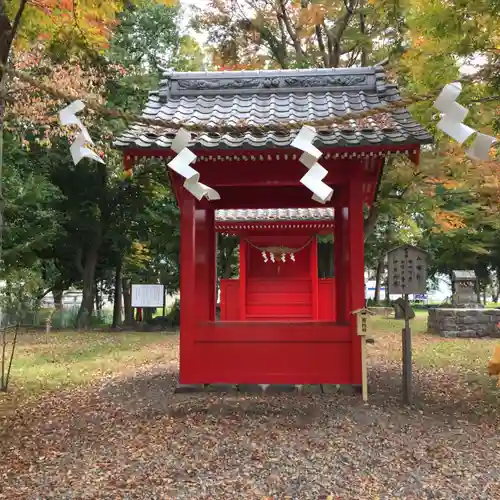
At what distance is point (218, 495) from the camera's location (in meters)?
3.68

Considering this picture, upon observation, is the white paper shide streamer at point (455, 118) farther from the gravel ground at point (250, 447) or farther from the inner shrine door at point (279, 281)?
the inner shrine door at point (279, 281)

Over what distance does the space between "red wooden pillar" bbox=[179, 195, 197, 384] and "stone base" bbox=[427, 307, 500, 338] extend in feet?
33.2

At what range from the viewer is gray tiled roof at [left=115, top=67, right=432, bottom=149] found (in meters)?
5.72

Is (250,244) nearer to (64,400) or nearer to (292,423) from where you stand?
(64,400)

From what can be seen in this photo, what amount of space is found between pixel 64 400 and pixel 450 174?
886 centimetres

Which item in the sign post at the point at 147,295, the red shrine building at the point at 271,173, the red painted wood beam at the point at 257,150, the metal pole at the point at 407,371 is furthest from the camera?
the sign post at the point at 147,295

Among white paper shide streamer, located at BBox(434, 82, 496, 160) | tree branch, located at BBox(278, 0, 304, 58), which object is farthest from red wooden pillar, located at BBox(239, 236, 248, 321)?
white paper shide streamer, located at BBox(434, 82, 496, 160)

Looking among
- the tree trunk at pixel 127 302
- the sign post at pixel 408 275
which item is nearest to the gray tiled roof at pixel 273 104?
the sign post at pixel 408 275

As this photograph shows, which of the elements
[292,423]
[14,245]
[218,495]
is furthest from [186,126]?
[14,245]

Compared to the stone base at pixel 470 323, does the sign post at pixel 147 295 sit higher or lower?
higher

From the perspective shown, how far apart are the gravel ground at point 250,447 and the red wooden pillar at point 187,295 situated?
18.1 inches

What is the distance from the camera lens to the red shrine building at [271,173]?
19.1 feet

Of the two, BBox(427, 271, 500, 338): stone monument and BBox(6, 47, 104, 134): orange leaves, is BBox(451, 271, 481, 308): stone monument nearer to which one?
BBox(427, 271, 500, 338): stone monument

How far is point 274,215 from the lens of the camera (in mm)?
12180
